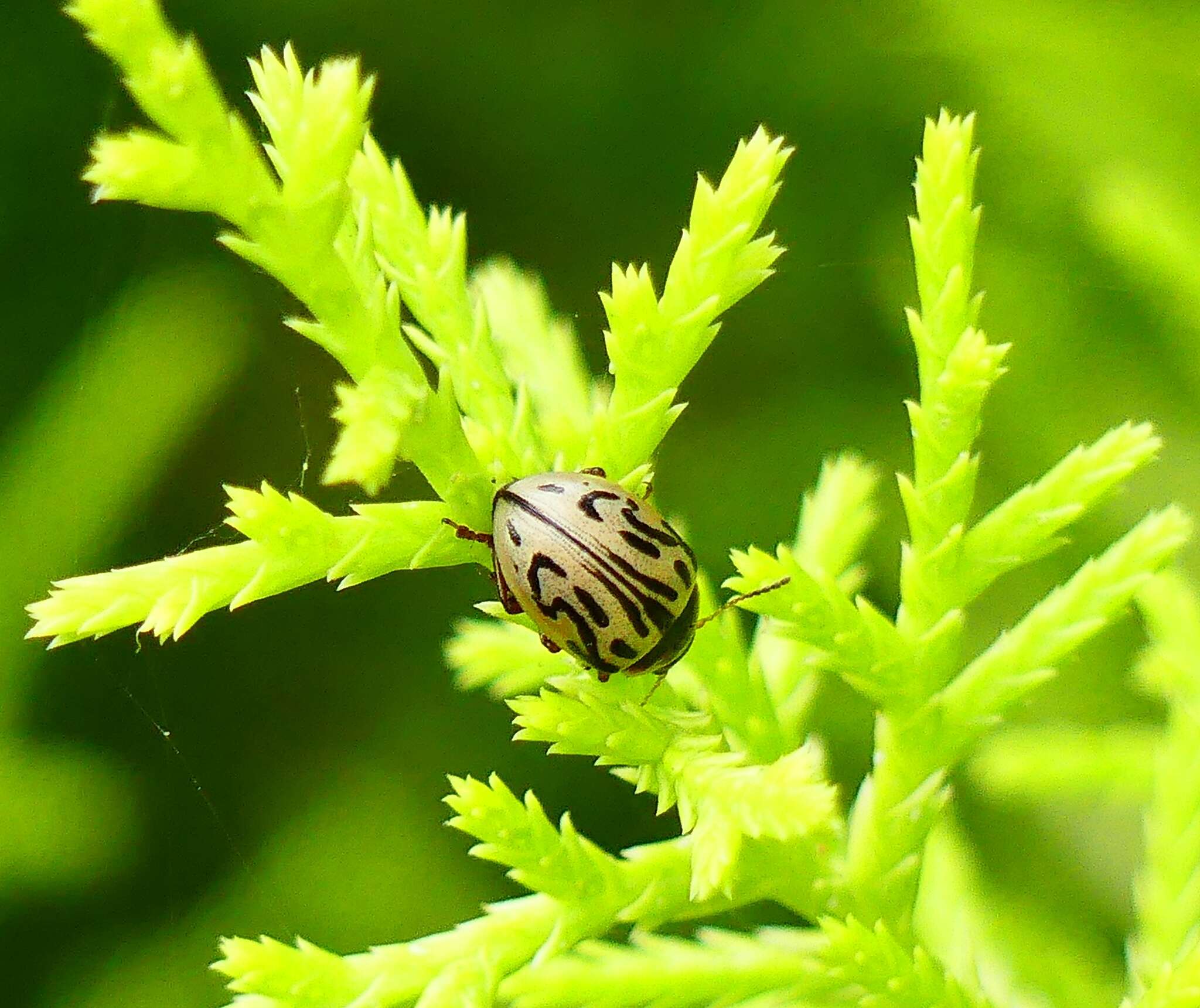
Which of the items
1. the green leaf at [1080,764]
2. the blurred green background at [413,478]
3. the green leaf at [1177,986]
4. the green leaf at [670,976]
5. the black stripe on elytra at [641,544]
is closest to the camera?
the green leaf at [1177,986]

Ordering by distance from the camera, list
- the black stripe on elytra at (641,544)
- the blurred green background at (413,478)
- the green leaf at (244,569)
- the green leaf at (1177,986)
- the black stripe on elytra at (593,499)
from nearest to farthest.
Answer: the green leaf at (244,569), the green leaf at (1177,986), the black stripe on elytra at (593,499), the black stripe on elytra at (641,544), the blurred green background at (413,478)

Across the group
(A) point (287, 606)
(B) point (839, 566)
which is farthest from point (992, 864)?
(A) point (287, 606)

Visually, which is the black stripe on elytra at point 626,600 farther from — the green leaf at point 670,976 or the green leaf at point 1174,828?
the green leaf at point 1174,828

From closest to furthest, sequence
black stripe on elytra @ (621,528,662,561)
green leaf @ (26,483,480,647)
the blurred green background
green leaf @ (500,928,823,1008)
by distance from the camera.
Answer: green leaf @ (26,483,480,647) < green leaf @ (500,928,823,1008) < black stripe on elytra @ (621,528,662,561) < the blurred green background

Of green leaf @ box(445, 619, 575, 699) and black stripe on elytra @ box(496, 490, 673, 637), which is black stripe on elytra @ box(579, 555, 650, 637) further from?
green leaf @ box(445, 619, 575, 699)

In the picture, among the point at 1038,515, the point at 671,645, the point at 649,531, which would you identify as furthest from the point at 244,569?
the point at 1038,515

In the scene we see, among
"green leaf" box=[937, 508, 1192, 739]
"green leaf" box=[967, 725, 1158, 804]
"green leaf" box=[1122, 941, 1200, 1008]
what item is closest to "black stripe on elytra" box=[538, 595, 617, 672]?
"green leaf" box=[937, 508, 1192, 739]

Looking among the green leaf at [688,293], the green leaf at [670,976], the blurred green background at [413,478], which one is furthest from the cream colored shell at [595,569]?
the blurred green background at [413,478]
